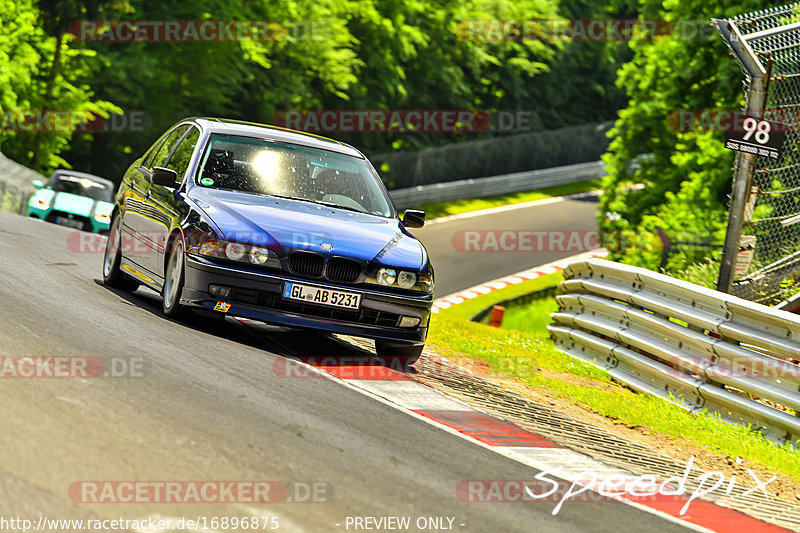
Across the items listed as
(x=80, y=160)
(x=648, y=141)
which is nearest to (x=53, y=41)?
(x=80, y=160)

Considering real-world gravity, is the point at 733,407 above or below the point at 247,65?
below

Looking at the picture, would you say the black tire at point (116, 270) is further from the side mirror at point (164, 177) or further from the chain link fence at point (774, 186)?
the chain link fence at point (774, 186)

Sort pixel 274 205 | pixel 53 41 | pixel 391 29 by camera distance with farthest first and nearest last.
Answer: pixel 391 29 → pixel 53 41 → pixel 274 205

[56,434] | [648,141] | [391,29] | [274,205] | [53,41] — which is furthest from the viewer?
[391,29]

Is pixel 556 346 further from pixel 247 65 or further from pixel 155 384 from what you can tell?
pixel 247 65

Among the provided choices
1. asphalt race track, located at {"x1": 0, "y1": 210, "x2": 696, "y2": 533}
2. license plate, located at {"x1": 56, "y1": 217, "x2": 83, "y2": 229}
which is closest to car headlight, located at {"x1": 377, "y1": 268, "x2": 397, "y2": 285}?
asphalt race track, located at {"x1": 0, "y1": 210, "x2": 696, "y2": 533}

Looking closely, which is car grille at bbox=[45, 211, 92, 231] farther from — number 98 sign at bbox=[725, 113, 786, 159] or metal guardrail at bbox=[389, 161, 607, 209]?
metal guardrail at bbox=[389, 161, 607, 209]

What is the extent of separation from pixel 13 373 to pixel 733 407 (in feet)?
18.4

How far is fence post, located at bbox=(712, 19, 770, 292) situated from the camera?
34.0 ft

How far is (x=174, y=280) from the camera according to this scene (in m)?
8.57

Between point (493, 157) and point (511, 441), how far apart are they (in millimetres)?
46932

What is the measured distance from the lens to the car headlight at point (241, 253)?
8078 millimetres

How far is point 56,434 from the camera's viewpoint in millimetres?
5074

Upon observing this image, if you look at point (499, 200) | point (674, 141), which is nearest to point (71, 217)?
point (674, 141)
